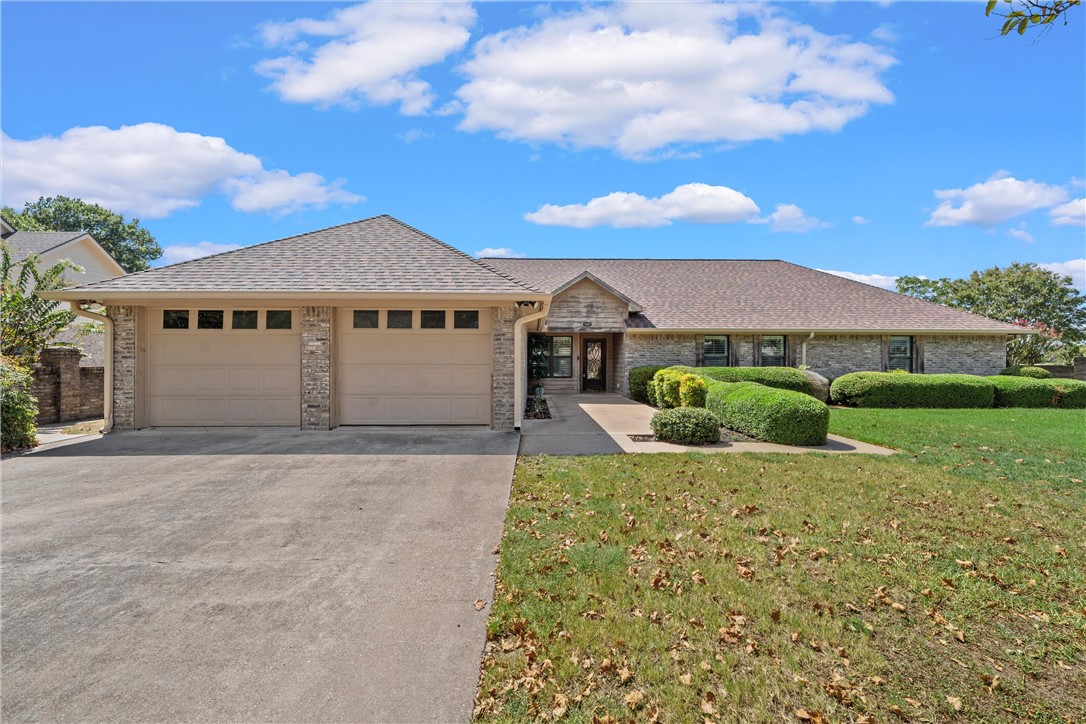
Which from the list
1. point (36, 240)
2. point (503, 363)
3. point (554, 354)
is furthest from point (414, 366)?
point (36, 240)

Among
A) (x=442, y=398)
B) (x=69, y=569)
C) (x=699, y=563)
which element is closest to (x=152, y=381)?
(x=442, y=398)

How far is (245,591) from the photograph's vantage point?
3914 mm

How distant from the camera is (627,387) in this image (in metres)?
19.2

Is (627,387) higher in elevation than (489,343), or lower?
lower

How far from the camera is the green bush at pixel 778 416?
9.74m

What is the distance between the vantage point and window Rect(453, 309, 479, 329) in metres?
11.0

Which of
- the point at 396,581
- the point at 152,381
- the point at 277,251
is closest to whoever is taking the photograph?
the point at 396,581

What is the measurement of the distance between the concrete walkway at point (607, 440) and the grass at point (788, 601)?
215 centimetres

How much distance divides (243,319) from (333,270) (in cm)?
210

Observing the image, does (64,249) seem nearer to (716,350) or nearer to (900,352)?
(716,350)

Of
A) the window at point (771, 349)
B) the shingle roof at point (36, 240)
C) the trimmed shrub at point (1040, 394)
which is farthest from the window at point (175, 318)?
the trimmed shrub at point (1040, 394)

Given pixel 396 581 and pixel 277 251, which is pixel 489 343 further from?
pixel 396 581

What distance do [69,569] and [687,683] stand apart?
4852 millimetres

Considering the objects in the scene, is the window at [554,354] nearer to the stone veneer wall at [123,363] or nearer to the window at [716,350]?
the window at [716,350]
